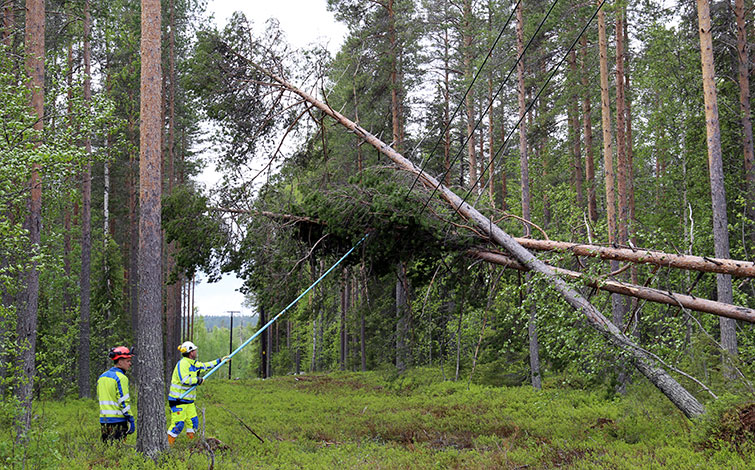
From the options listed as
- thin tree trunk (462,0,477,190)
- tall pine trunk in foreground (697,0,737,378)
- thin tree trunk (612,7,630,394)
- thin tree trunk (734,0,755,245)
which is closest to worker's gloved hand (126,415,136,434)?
thin tree trunk (612,7,630,394)

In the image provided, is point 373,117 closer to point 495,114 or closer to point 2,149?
point 495,114

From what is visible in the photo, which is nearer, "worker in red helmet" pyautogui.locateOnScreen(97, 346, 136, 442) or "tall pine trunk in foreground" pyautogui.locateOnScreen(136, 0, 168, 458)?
"tall pine trunk in foreground" pyautogui.locateOnScreen(136, 0, 168, 458)

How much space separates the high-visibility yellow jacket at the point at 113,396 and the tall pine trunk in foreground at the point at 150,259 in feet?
1.80

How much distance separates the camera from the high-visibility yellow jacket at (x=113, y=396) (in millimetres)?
8016

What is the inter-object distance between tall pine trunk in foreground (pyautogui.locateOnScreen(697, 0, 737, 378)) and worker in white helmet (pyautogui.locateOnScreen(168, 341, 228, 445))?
1018cm

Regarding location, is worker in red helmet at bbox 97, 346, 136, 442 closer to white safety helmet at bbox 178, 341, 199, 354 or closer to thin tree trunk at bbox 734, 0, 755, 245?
white safety helmet at bbox 178, 341, 199, 354

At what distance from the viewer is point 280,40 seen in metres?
12.0

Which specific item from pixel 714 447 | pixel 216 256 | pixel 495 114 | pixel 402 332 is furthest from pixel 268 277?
pixel 495 114

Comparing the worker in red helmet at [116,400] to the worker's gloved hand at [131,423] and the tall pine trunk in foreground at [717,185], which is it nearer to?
the worker's gloved hand at [131,423]

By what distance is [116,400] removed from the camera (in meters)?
8.19

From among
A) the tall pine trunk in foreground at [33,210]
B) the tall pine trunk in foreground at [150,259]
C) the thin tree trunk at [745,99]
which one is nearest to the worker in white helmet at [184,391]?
the tall pine trunk in foreground at [150,259]

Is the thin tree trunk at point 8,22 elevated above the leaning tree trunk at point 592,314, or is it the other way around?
the thin tree trunk at point 8,22

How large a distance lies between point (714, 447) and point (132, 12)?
69.5 ft

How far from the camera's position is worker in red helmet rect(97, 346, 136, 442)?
8.04m
